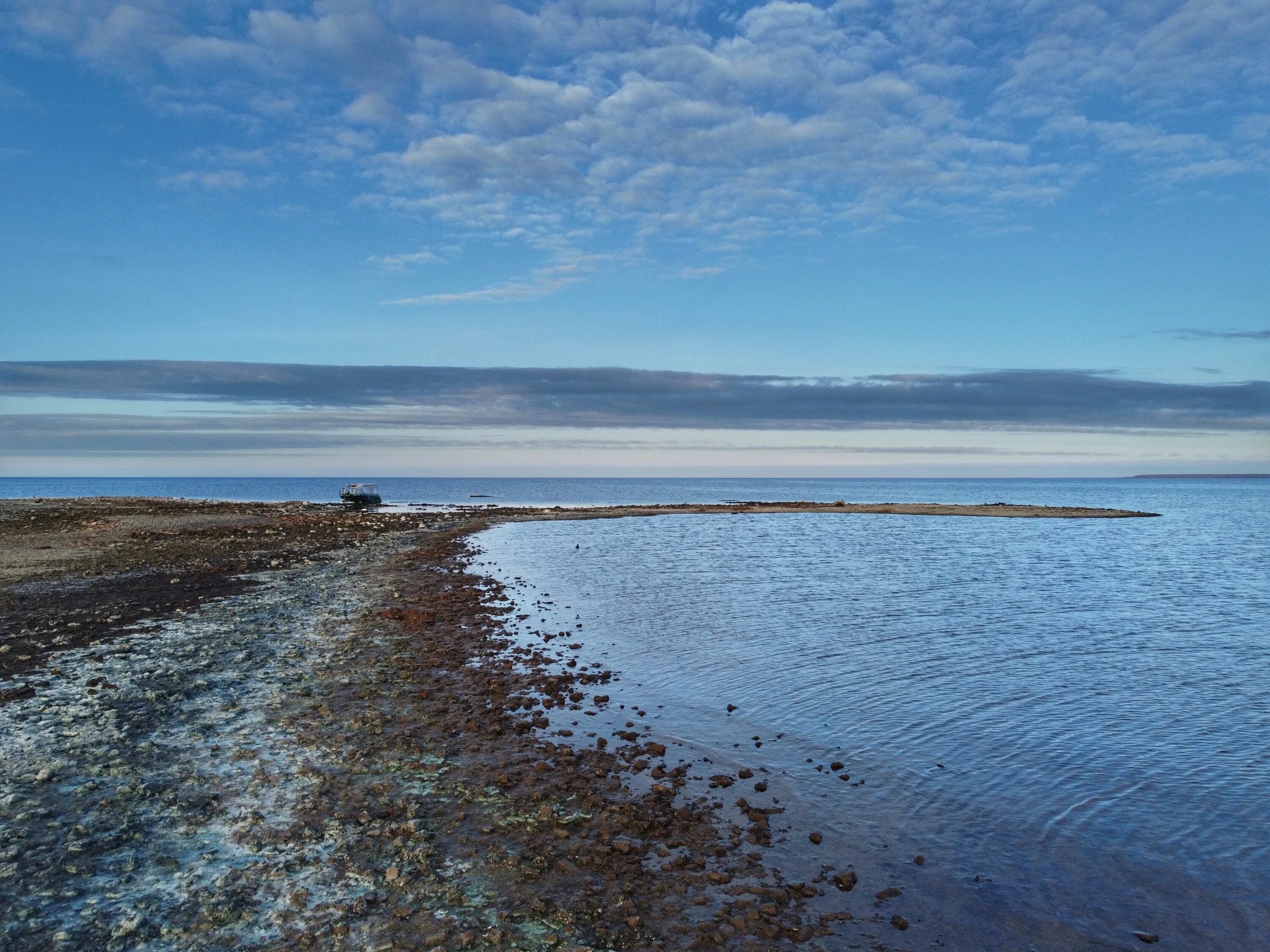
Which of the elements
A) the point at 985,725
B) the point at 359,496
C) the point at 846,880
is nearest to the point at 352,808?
the point at 846,880

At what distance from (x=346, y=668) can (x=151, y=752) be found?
604cm

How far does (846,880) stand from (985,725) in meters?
7.70

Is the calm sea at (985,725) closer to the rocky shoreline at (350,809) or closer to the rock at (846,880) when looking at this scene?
the rock at (846,880)

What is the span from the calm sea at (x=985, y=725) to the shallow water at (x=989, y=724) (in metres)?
0.05

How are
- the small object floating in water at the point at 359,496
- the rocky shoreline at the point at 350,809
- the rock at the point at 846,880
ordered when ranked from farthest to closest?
the small object floating in water at the point at 359,496 < the rock at the point at 846,880 < the rocky shoreline at the point at 350,809

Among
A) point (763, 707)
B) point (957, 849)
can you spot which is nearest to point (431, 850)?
point (957, 849)

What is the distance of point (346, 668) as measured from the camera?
17891 mm

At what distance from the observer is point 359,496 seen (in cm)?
9512

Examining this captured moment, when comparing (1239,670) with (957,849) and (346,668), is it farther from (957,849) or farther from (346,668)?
(346,668)

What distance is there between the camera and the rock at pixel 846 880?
28.9ft

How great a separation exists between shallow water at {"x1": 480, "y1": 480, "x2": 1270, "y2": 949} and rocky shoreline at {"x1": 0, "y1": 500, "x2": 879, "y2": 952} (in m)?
1.38

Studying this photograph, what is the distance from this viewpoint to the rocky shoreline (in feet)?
25.2

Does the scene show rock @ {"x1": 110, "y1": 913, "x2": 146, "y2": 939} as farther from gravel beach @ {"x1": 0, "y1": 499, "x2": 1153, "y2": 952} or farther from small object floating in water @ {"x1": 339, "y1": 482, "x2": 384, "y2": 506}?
small object floating in water @ {"x1": 339, "y1": 482, "x2": 384, "y2": 506}

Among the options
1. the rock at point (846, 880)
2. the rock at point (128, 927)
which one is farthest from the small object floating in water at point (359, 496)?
the rock at point (846, 880)
